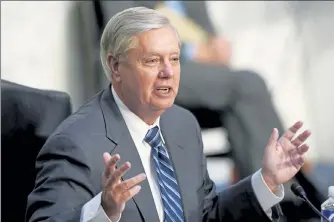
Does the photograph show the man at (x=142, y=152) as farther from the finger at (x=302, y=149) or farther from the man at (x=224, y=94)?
the man at (x=224, y=94)

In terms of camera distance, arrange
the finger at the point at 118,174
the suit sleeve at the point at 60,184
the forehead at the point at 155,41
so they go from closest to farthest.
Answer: the finger at the point at 118,174
the suit sleeve at the point at 60,184
the forehead at the point at 155,41

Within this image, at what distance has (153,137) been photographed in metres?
1.51

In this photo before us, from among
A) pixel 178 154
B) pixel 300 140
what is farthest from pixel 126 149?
pixel 300 140

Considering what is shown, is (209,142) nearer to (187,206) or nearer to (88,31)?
(88,31)

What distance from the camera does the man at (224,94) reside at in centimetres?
301

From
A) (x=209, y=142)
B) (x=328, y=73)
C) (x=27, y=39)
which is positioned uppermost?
(x=27, y=39)

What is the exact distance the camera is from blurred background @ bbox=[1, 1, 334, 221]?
302 cm

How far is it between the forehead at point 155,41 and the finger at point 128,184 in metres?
0.32

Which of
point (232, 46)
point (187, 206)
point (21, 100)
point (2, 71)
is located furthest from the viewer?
point (232, 46)

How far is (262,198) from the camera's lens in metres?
1.54

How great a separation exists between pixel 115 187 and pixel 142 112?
0.32m

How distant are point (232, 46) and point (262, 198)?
1708mm

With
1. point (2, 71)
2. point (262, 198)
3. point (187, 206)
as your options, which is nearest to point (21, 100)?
point (187, 206)

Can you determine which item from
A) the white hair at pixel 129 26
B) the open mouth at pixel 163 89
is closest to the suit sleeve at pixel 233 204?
the open mouth at pixel 163 89
